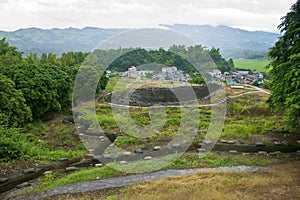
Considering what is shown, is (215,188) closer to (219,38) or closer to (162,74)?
(162,74)

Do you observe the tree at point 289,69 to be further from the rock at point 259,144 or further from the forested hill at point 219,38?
the forested hill at point 219,38

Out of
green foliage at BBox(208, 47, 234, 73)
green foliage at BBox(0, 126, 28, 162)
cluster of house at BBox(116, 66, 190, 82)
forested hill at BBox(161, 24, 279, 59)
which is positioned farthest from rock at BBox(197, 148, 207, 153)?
green foliage at BBox(208, 47, 234, 73)

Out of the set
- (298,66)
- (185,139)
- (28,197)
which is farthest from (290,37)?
(28,197)

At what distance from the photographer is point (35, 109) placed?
631 inches

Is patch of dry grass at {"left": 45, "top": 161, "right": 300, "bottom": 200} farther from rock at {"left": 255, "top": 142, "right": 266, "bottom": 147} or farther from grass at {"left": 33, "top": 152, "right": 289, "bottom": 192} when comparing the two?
rock at {"left": 255, "top": 142, "right": 266, "bottom": 147}

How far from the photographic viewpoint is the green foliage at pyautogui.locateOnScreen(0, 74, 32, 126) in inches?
507

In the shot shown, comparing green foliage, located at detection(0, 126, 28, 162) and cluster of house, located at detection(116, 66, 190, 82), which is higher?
cluster of house, located at detection(116, 66, 190, 82)

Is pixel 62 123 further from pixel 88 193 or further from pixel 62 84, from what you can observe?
pixel 88 193

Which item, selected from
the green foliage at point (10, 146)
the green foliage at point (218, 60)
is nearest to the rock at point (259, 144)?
the green foliage at point (10, 146)

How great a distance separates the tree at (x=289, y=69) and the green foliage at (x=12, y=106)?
37.3 ft

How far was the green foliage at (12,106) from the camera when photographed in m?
→ 12.9

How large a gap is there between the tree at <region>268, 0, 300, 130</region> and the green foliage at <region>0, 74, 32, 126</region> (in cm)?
1138

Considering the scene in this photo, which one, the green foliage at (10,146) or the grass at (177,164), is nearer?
the grass at (177,164)

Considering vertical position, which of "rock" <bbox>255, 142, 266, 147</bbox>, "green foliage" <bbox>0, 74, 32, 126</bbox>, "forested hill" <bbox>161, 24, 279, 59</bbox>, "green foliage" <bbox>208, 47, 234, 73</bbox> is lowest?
"rock" <bbox>255, 142, 266, 147</bbox>
